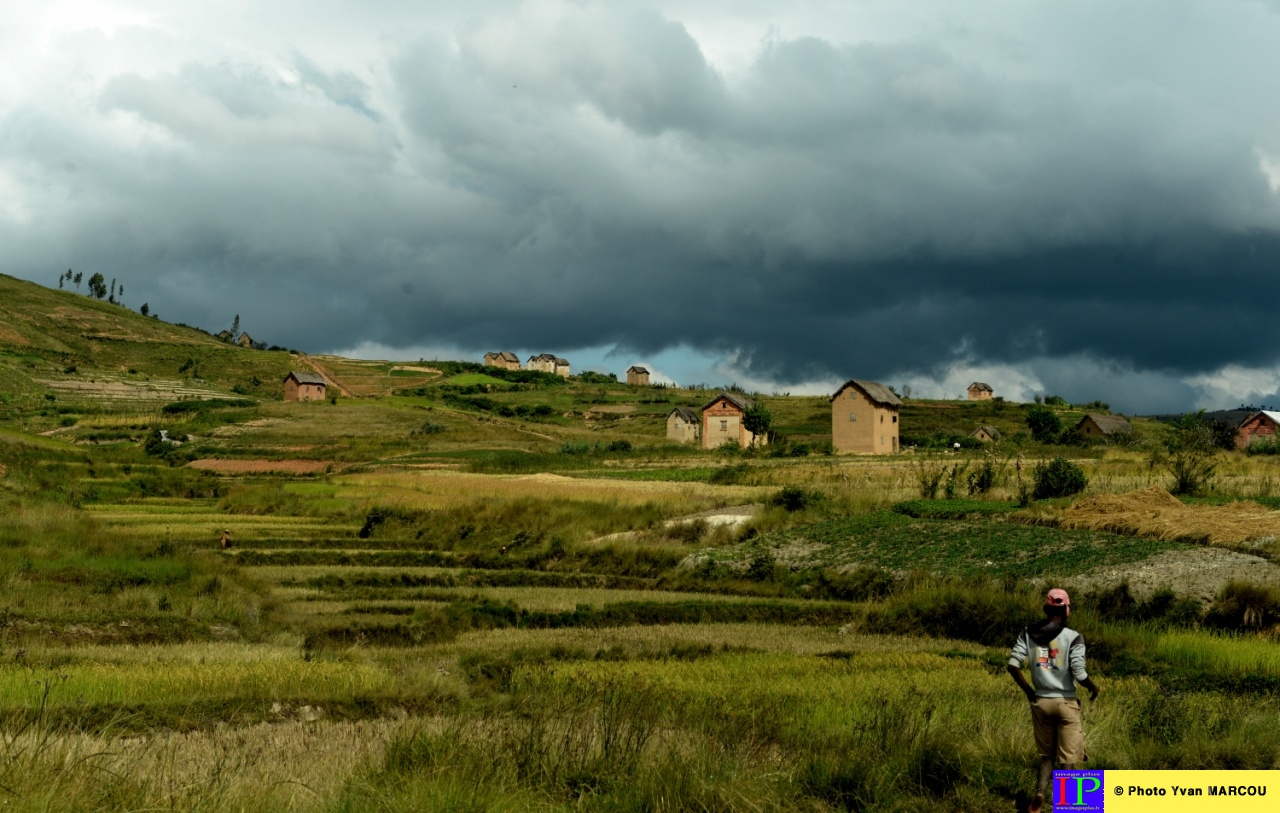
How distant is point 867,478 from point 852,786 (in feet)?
127

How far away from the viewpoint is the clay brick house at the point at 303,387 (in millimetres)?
111875

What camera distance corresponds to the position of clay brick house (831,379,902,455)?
266 feet

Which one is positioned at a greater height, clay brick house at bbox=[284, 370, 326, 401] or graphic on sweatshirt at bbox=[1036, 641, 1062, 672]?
clay brick house at bbox=[284, 370, 326, 401]

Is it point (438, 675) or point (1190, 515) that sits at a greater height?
point (1190, 515)

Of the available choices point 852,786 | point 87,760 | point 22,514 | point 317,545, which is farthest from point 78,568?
point 852,786

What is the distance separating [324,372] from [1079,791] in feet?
480

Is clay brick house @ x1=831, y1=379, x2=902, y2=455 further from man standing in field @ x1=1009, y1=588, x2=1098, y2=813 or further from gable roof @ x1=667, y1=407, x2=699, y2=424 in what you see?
man standing in field @ x1=1009, y1=588, x2=1098, y2=813

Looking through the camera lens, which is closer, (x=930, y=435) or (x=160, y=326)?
(x=930, y=435)

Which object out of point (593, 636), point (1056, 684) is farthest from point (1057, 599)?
point (593, 636)

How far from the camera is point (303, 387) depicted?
367 feet

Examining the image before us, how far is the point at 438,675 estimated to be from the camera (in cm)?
1427

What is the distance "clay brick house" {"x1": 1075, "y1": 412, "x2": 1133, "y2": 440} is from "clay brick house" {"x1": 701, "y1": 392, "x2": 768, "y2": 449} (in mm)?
30569

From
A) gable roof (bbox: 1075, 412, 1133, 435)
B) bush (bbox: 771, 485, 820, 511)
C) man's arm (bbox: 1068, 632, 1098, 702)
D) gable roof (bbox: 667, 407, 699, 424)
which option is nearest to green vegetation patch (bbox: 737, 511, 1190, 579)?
bush (bbox: 771, 485, 820, 511)

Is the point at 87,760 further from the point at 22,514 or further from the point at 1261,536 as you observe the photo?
the point at 22,514
